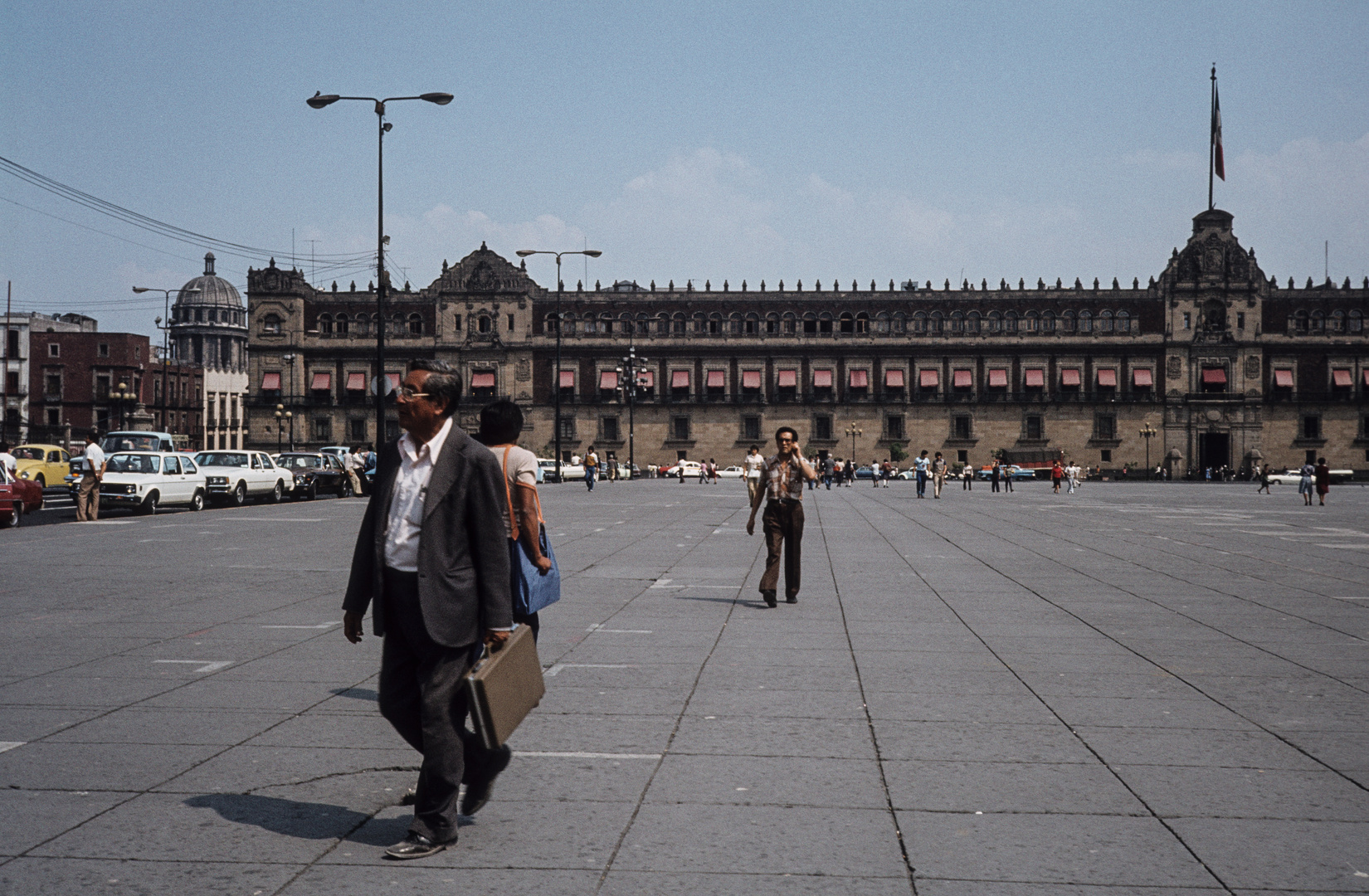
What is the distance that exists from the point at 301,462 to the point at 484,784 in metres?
34.6

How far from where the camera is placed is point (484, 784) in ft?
15.2

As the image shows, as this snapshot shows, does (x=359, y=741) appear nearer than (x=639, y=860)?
No

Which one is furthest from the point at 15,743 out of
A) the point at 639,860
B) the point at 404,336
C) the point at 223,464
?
the point at 404,336

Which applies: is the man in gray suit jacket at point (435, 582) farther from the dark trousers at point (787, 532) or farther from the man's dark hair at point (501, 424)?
the dark trousers at point (787, 532)

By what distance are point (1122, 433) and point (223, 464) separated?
2709 inches

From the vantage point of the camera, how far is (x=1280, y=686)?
727 cm

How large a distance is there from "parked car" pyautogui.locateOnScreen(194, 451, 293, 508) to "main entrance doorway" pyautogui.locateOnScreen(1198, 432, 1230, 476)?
231 feet

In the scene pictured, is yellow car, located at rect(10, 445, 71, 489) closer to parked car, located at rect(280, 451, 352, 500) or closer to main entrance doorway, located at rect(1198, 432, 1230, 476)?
parked car, located at rect(280, 451, 352, 500)

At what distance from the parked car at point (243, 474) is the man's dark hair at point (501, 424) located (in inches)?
1041

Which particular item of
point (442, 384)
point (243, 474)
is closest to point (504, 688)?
point (442, 384)

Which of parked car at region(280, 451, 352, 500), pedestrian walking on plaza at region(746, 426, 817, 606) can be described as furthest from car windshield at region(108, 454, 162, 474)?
pedestrian walking on plaza at region(746, 426, 817, 606)

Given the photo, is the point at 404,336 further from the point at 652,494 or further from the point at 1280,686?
the point at 1280,686

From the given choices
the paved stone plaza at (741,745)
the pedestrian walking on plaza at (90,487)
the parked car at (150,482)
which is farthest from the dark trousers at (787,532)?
the parked car at (150,482)

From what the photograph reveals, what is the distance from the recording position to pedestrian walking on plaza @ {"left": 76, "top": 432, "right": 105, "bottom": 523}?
23938mm
